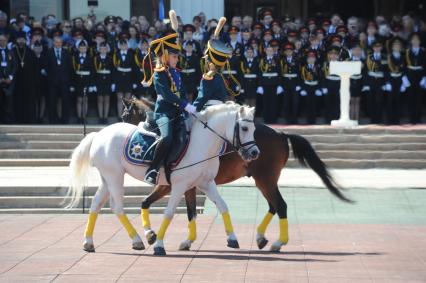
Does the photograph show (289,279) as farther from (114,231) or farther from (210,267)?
(114,231)

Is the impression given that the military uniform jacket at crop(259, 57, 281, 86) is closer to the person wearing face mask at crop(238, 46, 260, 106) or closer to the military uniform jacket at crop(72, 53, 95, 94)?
the person wearing face mask at crop(238, 46, 260, 106)

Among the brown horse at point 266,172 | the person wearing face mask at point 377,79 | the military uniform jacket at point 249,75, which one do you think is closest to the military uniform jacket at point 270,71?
the military uniform jacket at point 249,75

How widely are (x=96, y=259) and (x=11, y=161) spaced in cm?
940

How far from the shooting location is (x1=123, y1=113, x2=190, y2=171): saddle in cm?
1348

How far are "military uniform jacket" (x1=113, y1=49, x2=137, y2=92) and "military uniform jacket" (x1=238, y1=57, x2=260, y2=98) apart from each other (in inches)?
98.4

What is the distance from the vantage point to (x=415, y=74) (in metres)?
25.3

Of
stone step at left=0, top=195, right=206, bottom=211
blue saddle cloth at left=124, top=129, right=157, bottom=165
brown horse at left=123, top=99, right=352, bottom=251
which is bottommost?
stone step at left=0, top=195, right=206, bottom=211

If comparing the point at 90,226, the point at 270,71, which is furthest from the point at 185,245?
the point at 270,71

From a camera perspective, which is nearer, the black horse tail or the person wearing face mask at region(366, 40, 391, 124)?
the black horse tail

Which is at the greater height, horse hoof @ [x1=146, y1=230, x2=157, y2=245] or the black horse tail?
the black horse tail

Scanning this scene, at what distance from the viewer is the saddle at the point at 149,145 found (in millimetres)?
13477

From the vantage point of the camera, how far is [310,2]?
108ft

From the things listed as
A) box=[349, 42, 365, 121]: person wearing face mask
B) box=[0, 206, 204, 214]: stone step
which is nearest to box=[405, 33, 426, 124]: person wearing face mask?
box=[349, 42, 365, 121]: person wearing face mask

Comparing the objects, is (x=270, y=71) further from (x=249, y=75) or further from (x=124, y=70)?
(x=124, y=70)
